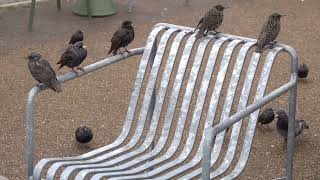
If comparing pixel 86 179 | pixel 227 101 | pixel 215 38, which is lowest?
pixel 86 179

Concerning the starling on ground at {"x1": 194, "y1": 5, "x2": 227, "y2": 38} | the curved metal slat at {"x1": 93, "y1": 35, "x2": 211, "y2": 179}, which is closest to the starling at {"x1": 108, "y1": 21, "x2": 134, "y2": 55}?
the starling on ground at {"x1": 194, "y1": 5, "x2": 227, "y2": 38}

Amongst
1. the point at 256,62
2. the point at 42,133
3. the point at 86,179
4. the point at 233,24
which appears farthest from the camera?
the point at 233,24

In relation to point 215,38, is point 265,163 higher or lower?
lower

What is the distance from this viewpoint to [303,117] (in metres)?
6.04

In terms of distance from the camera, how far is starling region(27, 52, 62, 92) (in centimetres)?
388

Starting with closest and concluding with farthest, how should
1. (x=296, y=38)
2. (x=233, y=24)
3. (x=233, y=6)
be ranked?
(x=296, y=38), (x=233, y=24), (x=233, y=6)

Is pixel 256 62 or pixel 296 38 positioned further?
pixel 296 38

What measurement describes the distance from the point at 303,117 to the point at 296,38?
2.85 meters

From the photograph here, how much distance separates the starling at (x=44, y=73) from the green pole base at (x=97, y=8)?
550 centimetres

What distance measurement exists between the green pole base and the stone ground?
11 cm

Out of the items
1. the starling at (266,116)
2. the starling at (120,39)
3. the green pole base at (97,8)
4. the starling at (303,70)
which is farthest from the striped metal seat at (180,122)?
the green pole base at (97,8)

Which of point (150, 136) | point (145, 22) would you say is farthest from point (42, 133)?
point (145, 22)

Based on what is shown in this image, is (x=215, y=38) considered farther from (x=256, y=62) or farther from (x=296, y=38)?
(x=296, y=38)

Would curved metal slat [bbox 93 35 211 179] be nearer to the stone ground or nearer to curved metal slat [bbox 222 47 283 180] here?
curved metal slat [bbox 222 47 283 180]
